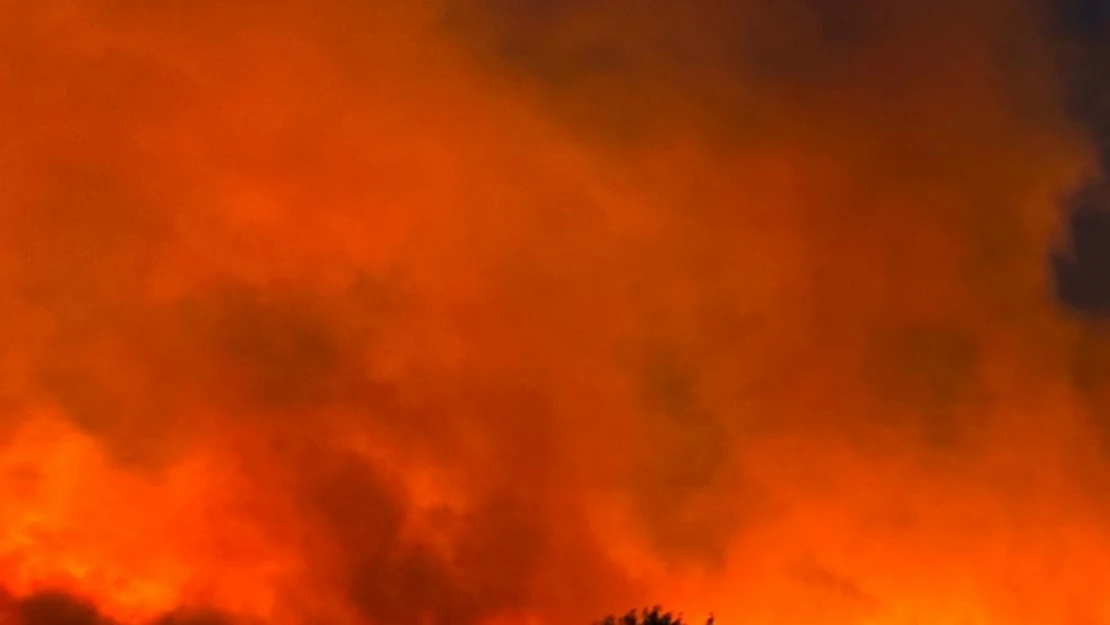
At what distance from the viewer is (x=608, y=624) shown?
47688mm

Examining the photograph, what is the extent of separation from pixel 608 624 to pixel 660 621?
3.96 meters

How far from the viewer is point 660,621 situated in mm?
48000
